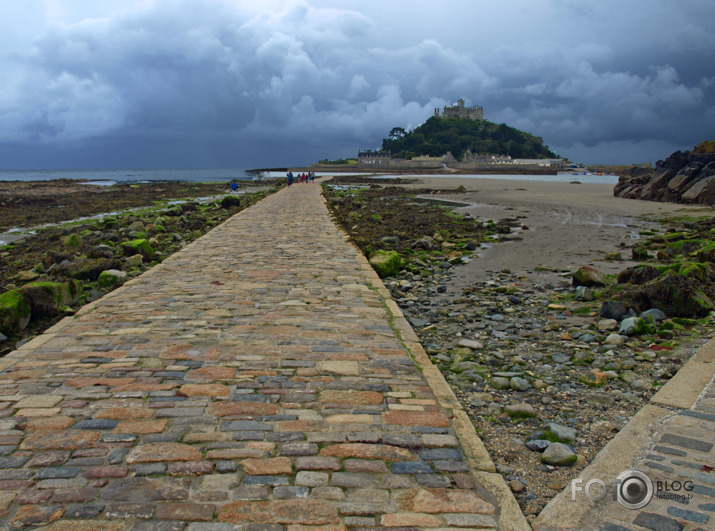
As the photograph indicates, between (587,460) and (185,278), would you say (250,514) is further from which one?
(185,278)

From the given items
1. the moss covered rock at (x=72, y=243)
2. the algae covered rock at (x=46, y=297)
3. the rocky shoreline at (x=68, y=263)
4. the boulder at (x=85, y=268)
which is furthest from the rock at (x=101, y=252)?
the algae covered rock at (x=46, y=297)

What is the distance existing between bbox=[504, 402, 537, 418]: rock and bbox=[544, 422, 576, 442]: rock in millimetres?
224

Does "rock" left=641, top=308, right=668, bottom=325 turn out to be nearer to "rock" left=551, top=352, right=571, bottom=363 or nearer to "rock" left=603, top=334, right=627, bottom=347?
"rock" left=603, top=334, right=627, bottom=347

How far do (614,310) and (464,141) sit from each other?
137 meters

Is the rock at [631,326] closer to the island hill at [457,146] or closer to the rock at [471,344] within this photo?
the rock at [471,344]

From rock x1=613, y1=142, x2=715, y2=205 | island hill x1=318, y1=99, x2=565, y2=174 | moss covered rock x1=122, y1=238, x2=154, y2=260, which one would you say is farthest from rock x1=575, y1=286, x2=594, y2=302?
island hill x1=318, y1=99, x2=565, y2=174

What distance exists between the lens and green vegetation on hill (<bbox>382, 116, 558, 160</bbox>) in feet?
440

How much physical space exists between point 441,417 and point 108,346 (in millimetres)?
3093

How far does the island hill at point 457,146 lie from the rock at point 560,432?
114m

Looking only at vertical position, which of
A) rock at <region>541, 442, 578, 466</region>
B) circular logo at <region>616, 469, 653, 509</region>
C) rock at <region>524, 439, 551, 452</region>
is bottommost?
rock at <region>524, 439, 551, 452</region>

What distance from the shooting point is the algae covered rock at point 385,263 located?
331 inches

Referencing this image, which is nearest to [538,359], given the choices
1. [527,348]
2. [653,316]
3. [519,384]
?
[527,348]

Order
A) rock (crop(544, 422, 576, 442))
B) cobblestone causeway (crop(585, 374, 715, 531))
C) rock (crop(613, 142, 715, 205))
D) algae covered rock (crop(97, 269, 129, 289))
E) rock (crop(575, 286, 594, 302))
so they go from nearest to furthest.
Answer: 1. cobblestone causeway (crop(585, 374, 715, 531))
2. rock (crop(544, 422, 576, 442))
3. rock (crop(575, 286, 594, 302))
4. algae covered rock (crop(97, 269, 129, 289))
5. rock (crop(613, 142, 715, 205))

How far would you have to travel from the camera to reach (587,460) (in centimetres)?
293
